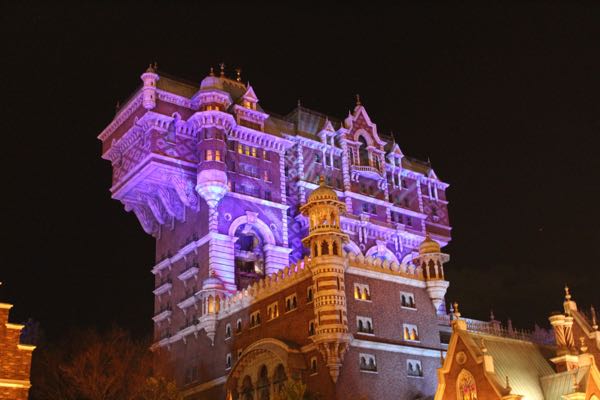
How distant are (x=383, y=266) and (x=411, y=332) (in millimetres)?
6125

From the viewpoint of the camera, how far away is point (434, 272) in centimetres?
7331

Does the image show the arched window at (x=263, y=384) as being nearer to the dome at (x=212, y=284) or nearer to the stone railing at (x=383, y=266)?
the stone railing at (x=383, y=266)

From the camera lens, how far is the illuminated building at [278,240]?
65.8 meters

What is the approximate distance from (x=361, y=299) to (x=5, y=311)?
3168 cm

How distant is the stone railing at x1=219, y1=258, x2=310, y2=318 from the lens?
225 feet

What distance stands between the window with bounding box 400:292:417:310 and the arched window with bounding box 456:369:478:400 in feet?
49.5

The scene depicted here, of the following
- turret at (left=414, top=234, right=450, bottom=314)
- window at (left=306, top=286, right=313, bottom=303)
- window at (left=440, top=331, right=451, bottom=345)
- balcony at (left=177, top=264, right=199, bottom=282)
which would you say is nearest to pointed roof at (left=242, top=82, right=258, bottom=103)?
balcony at (left=177, top=264, right=199, bottom=282)

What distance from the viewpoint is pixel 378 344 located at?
217 feet

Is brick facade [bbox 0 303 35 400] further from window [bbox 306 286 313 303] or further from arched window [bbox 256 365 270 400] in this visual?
window [bbox 306 286 313 303]

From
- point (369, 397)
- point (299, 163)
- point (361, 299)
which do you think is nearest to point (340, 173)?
point (299, 163)

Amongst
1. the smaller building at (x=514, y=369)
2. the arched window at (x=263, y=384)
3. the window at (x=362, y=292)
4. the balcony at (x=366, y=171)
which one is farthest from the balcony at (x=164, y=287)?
the smaller building at (x=514, y=369)

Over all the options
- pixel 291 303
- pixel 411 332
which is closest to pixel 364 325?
pixel 411 332

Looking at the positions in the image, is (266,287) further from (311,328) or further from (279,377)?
(279,377)

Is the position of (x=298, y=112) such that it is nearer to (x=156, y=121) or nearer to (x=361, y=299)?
(x=156, y=121)
